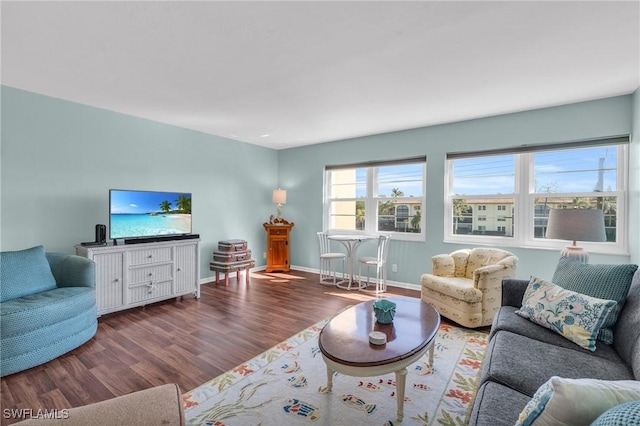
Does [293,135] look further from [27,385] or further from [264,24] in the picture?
[27,385]

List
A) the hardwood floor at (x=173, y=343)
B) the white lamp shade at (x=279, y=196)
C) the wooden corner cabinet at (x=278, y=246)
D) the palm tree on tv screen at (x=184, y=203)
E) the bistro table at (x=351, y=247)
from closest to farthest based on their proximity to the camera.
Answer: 1. the hardwood floor at (x=173, y=343)
2. the palm tree on tv screen at (x=184, y=203)
3. the bistro table at (x=351, y=247)
4. the wooden corner cabinet at (x=278, y=246)
5. the white lamp shade at (x=279, y=196)

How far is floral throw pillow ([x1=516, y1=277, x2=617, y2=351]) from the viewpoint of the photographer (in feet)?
5.49

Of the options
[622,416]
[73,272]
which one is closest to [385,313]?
[622,416]

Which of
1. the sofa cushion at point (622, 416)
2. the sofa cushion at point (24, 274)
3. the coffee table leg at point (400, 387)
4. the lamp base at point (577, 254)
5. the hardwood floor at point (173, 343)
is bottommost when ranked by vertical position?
the hardwood floor at point (173, 343)

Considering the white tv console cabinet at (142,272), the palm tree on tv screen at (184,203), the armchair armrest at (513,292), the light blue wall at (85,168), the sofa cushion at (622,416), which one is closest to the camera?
the sofa cushion at (622,416)

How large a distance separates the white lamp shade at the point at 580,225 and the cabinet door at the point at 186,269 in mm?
4182

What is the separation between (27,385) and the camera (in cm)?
204

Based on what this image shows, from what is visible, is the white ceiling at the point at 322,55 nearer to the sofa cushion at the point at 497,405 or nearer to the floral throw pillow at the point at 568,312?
the floral throw pillow at the point at 568,312

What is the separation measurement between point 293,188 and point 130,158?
9.35 ft

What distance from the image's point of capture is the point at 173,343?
105 inches

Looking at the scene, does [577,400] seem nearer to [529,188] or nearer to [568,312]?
[568,312]

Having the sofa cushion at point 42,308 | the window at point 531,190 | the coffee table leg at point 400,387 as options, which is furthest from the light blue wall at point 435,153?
the sofa cushion at point 42,308

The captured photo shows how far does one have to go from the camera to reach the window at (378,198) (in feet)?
15.1

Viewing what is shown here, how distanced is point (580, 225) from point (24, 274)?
16.2ft
